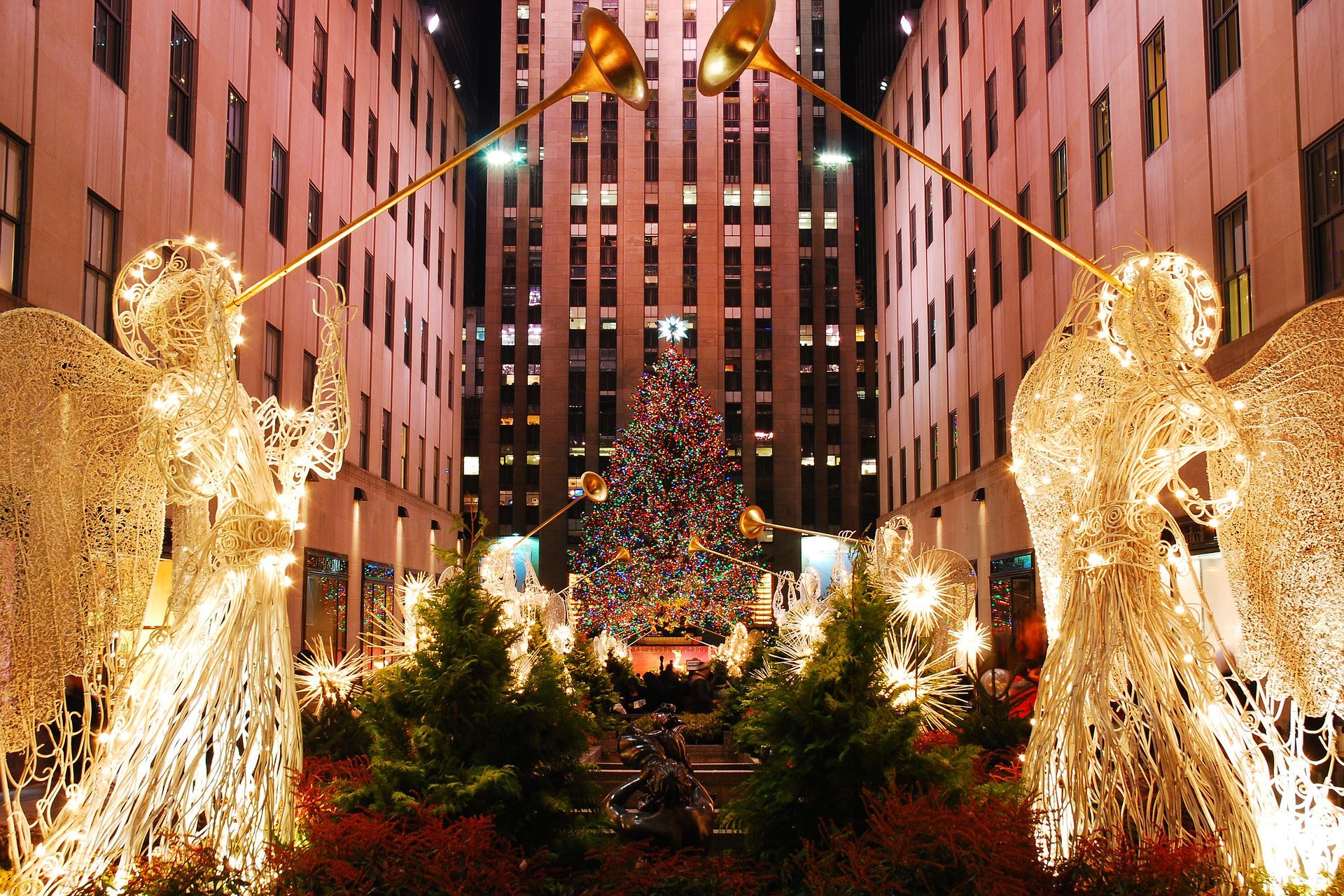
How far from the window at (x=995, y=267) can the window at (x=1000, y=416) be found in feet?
7.38

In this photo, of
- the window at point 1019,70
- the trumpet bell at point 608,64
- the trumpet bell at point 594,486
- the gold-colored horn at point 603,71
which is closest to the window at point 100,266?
the trumpet bell at point 594,486

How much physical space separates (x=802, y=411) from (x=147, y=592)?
62840mm

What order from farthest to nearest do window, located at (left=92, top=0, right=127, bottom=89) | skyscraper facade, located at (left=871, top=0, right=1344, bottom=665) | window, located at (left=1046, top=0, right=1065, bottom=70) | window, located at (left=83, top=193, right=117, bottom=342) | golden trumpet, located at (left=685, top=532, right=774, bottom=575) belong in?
golden trumpet, located at (left=685, top=532, right=774, bottom=575) → window, located at (left=1046, top=0, right=1065, bottom=70) → window, located at (left=92, top=0, right=127, bottom=89) → window, located at (left=83, top=193, right=117, bottom=342) → skyscraper facade, located at (left=871, top=0, right=1344, bottom=665)

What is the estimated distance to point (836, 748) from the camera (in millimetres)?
9219

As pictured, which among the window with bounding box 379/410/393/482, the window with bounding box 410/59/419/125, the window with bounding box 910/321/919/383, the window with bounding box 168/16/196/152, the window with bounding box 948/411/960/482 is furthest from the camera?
the window with bounding box 910/321/919/383

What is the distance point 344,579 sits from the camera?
31.8 meters

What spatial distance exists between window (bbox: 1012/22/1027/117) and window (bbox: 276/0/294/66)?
1814 cm

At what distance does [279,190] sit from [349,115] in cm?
746

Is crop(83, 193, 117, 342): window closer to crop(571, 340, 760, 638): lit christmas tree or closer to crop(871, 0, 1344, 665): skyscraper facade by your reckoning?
crop(871, 0, 1344, 665): skyscraper facade

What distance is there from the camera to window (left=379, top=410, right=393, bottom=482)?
37312mm

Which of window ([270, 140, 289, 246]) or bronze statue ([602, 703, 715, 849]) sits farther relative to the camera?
window ([270, 140, 289, 246])

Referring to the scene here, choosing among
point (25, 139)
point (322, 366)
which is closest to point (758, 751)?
point (322, 366)

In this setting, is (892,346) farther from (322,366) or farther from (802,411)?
(322,366)

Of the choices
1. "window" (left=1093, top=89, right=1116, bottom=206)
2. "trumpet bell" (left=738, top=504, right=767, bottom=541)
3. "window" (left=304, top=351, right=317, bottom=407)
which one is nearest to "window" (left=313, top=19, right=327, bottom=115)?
"window" (left=304, top=351, right=317, bottom=407)
